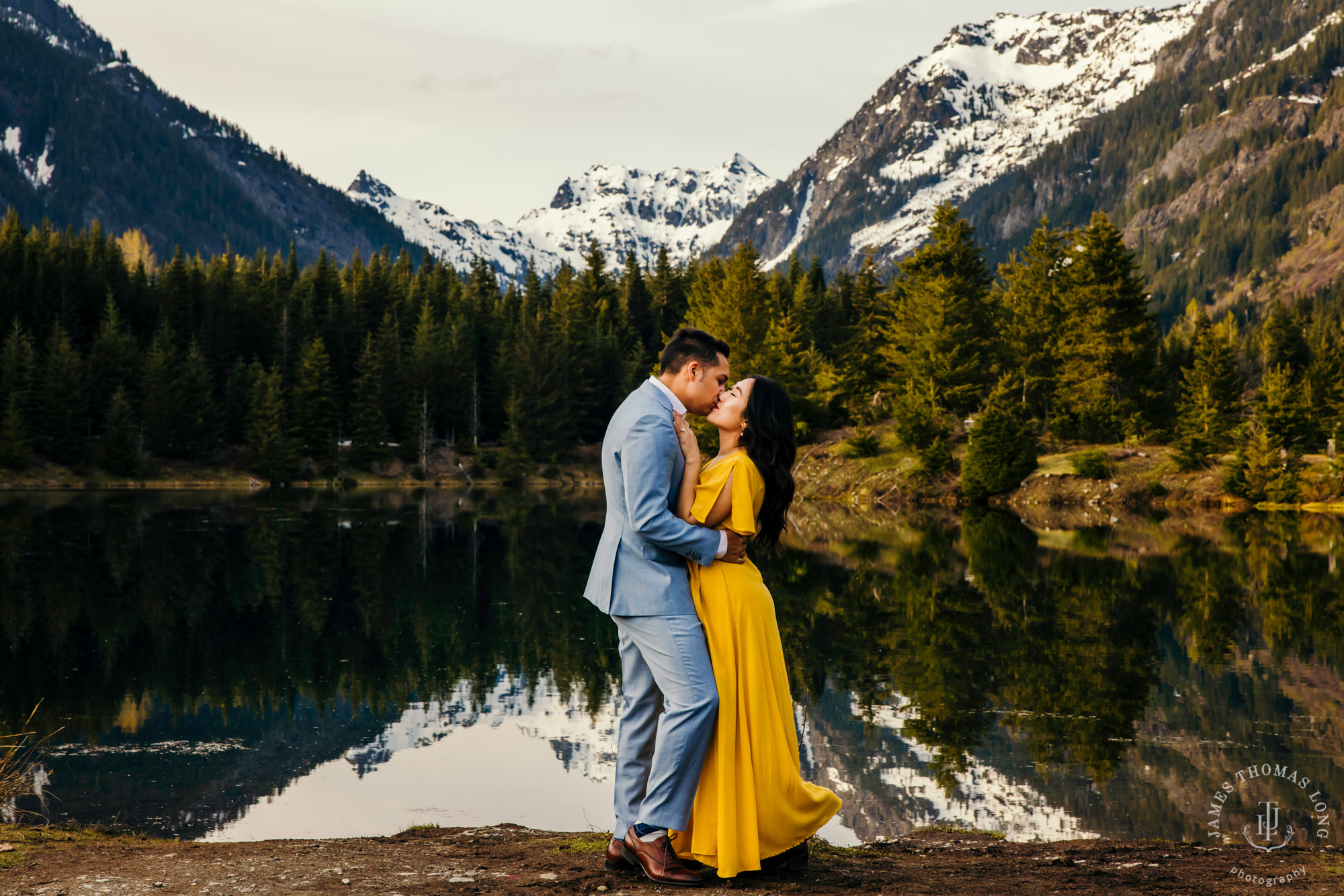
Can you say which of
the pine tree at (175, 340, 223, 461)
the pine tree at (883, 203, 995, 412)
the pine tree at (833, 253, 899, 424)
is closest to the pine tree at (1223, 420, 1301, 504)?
the pine tree at (883, 203, 995, 412)

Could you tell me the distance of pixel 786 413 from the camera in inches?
200

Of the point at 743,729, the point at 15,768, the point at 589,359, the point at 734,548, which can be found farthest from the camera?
the point at 589,359

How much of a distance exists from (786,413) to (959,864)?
261 centimetres

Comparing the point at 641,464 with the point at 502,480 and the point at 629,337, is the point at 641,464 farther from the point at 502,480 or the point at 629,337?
the point at 629,337

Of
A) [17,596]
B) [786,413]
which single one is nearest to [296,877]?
[786,413]

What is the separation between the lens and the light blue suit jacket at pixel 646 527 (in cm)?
470

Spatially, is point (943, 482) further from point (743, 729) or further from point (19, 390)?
point (19, 390)

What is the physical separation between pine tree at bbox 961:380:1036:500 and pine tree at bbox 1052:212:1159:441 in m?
3.73

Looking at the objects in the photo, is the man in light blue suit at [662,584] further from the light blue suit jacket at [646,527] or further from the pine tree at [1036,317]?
the pine tree at [1036,317]

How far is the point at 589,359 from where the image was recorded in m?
72.5

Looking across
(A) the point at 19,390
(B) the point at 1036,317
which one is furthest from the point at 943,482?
(A) the point at 19,390

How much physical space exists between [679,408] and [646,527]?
26.2 inches

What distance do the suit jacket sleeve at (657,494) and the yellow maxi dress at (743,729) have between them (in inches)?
8.4

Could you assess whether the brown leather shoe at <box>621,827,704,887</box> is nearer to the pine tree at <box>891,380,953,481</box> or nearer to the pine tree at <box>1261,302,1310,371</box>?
the pine tree at <box>891,380,953,481</box>
